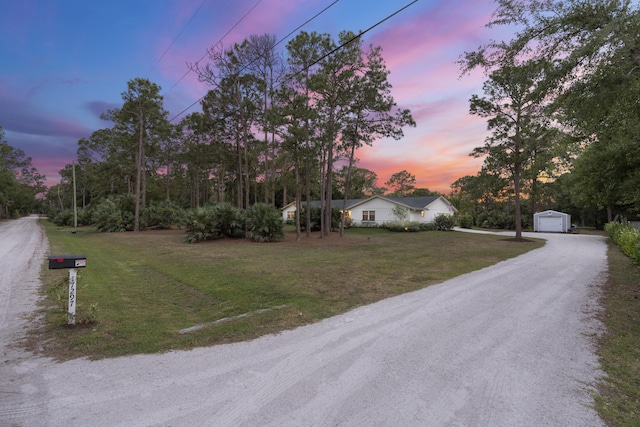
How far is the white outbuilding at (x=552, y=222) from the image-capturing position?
3105 cm

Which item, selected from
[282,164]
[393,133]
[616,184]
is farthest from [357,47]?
[616,184]

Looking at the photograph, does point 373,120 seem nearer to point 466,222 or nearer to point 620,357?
point 620,357

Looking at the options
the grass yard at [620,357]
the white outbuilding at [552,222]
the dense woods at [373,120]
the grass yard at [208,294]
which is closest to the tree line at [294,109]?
the dense woods at [373,120]

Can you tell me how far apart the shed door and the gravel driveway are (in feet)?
108

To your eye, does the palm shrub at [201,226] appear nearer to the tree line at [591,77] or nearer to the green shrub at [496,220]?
the tree line at [591,77]

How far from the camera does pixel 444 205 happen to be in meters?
36.1

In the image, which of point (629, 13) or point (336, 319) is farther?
point (629, 13)

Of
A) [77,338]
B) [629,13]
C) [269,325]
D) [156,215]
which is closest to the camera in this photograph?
[77,338]

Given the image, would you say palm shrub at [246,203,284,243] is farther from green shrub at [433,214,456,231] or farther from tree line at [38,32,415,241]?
green shrub at [433,214,456,231]

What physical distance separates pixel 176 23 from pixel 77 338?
9877 millimetres

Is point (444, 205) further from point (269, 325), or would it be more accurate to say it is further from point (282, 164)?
point (269, 325)

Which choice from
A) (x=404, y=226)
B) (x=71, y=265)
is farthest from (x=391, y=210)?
(x=71, y=265)

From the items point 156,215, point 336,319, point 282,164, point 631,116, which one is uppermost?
point 282,164

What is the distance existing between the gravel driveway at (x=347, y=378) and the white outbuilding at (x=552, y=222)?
3294cm
